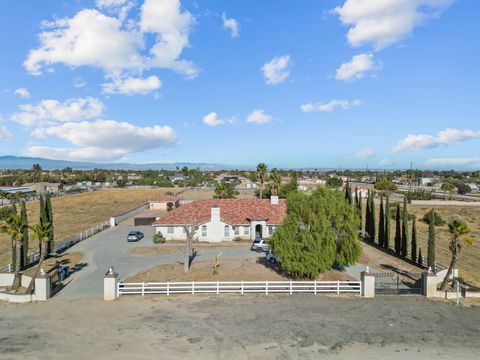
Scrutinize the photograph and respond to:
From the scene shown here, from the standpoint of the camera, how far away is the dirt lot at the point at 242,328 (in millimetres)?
16875

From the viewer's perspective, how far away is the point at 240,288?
26078 mm

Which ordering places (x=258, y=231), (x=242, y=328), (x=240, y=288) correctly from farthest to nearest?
1. (x=258, y=231)
2. (x=240, y=288)
3. (x=242, y=328)

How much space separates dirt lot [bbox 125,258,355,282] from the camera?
95.0 feet

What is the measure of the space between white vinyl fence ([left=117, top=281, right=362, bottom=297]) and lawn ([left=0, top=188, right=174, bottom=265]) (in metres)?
19.5

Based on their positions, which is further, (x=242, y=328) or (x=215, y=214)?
(x=215, y=214)

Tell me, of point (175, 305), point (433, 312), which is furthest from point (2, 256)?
point (433, 312)

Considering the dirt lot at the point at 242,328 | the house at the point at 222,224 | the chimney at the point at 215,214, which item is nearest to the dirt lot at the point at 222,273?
the dirt lot at the point at 242,328

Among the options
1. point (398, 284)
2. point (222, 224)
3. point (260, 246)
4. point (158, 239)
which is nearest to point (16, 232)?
point (158, 239)

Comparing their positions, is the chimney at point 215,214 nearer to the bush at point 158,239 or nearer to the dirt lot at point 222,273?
the bush at point 158,239

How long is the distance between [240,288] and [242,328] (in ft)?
21.7

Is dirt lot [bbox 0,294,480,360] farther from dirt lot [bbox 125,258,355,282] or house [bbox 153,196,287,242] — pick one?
house [bbox 153,196,287,242]

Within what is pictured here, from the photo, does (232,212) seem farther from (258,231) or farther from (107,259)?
(107,259)

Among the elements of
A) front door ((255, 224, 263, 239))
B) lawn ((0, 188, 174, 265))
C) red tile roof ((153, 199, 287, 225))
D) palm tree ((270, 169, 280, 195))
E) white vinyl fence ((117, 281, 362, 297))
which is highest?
A: palm tree ((270, 169, 280, 195))

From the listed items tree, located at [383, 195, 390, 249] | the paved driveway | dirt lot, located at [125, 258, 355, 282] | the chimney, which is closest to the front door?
the paved driveway
